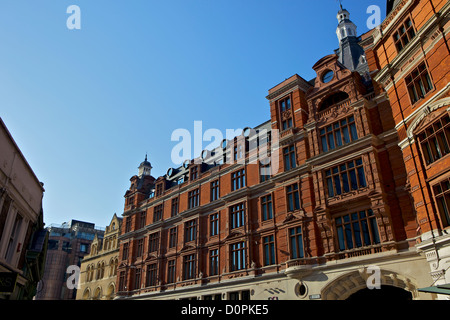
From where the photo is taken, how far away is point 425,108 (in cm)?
1830

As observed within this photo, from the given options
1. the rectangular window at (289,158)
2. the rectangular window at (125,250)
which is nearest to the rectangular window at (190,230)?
the rectangular window at (125,250)

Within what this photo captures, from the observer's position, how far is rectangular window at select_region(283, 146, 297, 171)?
28719 millimetres

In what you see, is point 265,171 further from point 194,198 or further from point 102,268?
point 102,268

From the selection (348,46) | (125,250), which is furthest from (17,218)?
(348,46)

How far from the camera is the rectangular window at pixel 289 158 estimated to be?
2872 centimetres

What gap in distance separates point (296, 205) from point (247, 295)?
8560 mm

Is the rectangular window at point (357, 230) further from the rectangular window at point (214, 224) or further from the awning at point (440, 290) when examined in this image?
the rectangular window at point (214, 224)

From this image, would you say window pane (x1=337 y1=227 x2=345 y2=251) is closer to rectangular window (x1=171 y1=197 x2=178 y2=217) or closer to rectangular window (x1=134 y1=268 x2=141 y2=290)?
rectangular window (x1=171 y1=197 x2=178 y2=217)

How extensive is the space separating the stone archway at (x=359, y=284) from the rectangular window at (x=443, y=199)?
5.08 metres

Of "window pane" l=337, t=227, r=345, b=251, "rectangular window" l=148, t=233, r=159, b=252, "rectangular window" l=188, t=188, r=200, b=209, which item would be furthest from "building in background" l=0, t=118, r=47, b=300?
"window pane" l=337, t=227, r=345, b=251
